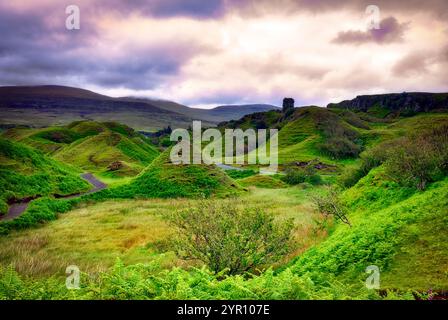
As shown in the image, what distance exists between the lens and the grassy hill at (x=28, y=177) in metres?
38.6

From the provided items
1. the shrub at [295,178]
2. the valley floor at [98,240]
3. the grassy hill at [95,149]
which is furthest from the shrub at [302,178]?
the grassy hill at [95,149]

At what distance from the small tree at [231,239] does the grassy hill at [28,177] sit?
25.5 meters

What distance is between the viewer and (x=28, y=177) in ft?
141

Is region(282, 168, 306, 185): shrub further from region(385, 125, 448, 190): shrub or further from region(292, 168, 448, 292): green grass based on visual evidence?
region(292, 168, 448, 292): green grass

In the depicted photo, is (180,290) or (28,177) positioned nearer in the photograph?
(180,290)

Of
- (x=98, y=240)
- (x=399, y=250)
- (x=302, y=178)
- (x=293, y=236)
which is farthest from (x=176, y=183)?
(x=399, y=250)

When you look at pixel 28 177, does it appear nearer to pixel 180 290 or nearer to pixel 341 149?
pixel 180 290

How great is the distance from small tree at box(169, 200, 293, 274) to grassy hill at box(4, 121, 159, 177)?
60.2 m

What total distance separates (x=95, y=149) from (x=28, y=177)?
6276 cm

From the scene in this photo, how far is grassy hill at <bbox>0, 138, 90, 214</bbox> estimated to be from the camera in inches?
Answer: 1518

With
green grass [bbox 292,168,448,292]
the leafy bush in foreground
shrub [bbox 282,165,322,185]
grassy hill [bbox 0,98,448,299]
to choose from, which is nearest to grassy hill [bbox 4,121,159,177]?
grassy hill [bbox 0,98,448,299]

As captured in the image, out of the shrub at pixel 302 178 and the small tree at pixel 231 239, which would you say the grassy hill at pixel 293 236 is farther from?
the shrub at pixel 302 178
